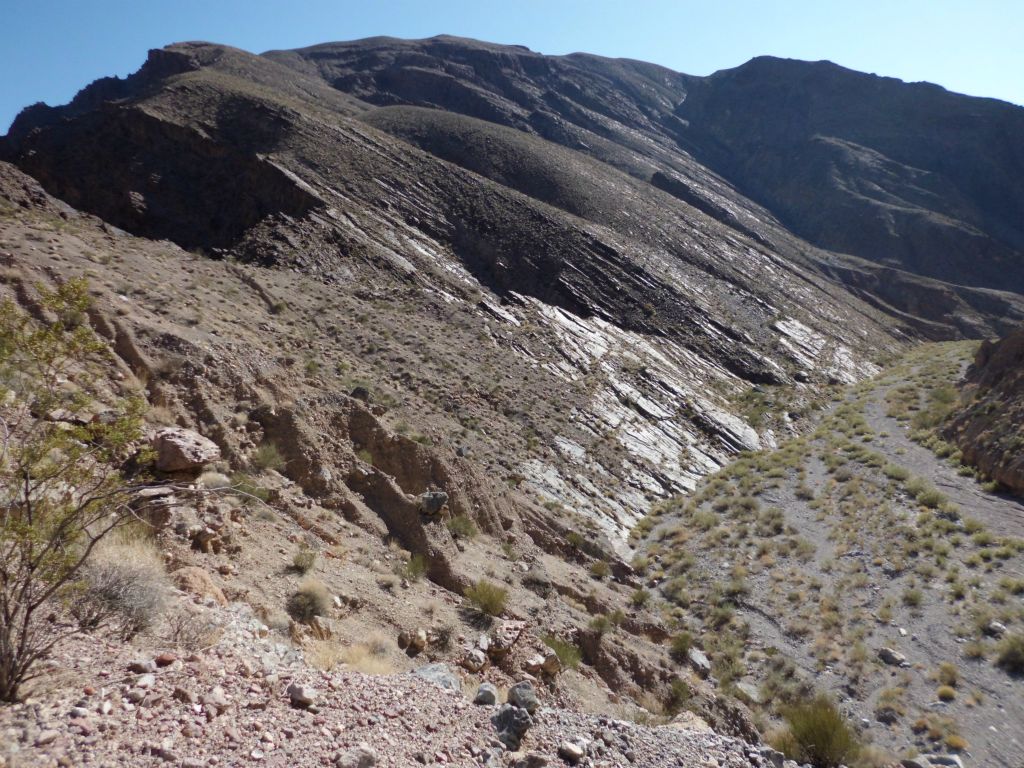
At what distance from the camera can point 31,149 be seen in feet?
98.6

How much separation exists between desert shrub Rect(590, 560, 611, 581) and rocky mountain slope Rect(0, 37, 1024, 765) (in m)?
0.15

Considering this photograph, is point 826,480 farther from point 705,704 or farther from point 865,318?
point 865,318

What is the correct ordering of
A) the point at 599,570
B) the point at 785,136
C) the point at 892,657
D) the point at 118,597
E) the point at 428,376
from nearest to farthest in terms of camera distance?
the point at 118,597, the point at 892,657, the point at 599,570, the point at 428,376, the point at 785,136

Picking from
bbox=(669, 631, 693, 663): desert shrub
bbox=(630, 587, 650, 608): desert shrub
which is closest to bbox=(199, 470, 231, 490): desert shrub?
bbox=(669, 631, 693, 663): desert shrub

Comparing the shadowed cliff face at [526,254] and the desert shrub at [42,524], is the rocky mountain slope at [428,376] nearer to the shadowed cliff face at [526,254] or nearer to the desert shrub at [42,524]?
the shadowed cliff face at [526,254]

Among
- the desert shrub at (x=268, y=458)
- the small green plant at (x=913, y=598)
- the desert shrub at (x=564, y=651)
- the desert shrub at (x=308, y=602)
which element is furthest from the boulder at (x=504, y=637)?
the small green plant at (x=913, y=598)

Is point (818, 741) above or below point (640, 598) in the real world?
above

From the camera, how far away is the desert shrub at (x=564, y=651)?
30.2 ft

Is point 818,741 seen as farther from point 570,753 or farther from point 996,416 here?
point 996,416

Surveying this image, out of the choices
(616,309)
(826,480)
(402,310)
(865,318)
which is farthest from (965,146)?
(402,310)

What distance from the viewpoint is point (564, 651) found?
30.8ft

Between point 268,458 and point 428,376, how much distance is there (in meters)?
10.1

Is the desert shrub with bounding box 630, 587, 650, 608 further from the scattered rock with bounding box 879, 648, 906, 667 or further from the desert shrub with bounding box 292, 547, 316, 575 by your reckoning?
the desert shrub with bounding box 292, 547, 316, 575

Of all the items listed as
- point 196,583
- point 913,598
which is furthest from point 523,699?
point 913,598
